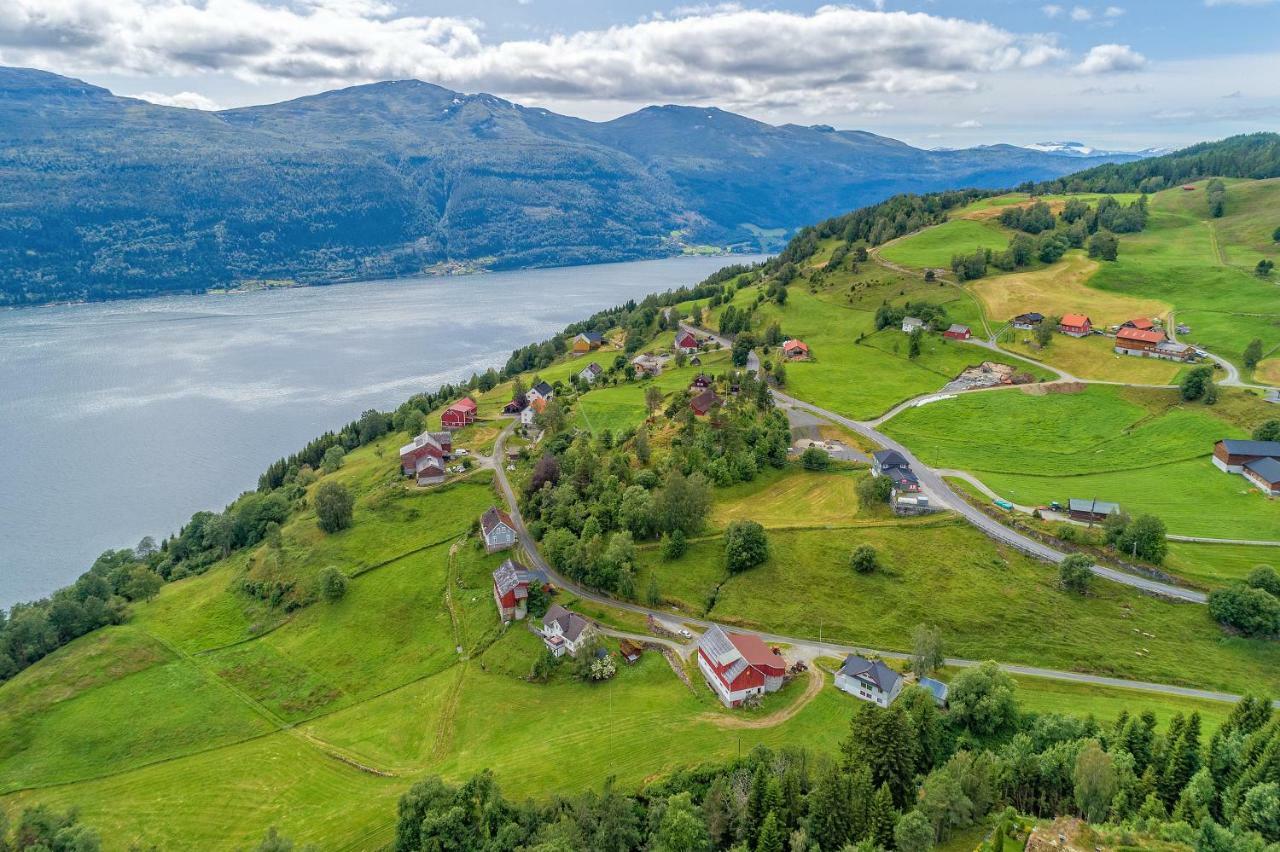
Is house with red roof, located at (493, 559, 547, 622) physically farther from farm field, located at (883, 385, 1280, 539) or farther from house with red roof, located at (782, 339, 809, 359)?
house with red roof, located at (782, 339, 809, 359)

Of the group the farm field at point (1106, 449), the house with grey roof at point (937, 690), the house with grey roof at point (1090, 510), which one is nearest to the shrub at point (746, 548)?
the house with grey roof at point (937, 690)

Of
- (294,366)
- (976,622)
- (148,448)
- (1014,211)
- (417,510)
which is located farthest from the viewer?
(294,366)

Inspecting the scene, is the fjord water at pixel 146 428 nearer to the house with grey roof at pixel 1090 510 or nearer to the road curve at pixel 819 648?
the road curve at pixel 819 648

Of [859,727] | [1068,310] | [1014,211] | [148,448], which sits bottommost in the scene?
[148,448]

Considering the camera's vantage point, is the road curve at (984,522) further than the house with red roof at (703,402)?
No

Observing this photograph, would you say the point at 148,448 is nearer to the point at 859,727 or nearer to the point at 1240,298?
the point at 859,727

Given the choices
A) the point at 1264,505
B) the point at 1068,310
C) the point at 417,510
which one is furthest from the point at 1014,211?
the point at 417,510
